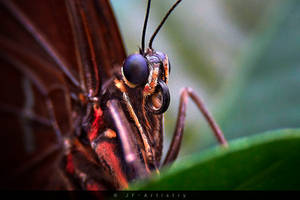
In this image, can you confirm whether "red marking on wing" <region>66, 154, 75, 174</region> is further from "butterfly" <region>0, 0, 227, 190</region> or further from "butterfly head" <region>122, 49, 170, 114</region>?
"butterfly head" <region>122, 49, 170, 114</region>

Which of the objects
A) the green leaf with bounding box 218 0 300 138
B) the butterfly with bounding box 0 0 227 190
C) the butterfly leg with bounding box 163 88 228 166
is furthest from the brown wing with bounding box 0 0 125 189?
the green leaf with bounding box 218 0 300 138

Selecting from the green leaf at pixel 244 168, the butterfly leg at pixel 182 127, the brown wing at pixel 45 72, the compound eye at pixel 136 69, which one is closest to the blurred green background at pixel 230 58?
the butterfly leg at pixel 182 127

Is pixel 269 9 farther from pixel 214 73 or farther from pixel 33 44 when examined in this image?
pixel 33 44

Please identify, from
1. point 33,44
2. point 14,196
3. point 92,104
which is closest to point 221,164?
point 92,104

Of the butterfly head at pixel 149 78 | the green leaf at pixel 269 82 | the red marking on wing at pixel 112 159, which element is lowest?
the green leaf at pixel 269 82

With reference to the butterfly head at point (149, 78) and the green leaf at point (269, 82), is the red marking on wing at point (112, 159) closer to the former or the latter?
the butterfly head at point (149, 78)

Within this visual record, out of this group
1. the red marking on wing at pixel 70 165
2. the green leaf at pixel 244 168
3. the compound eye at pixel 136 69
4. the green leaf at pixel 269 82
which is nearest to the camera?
the green leaf at pixel 244 168

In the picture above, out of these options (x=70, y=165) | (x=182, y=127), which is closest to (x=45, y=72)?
(x=70, y=165)

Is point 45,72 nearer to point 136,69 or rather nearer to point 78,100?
point 78,100
